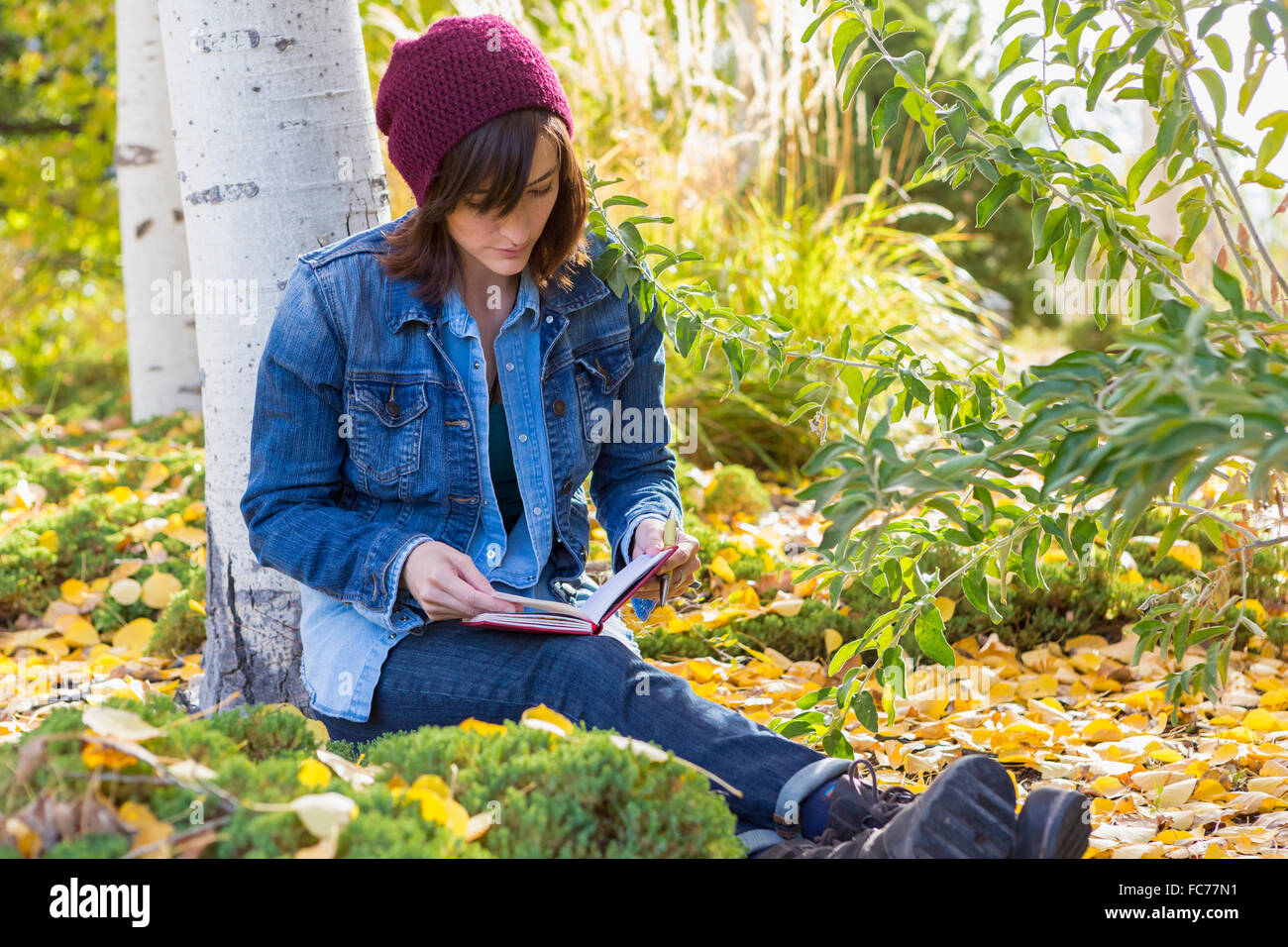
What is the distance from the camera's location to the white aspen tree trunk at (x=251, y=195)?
2025 mm

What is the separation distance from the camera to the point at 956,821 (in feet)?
4.01

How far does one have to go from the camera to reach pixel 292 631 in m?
2.14

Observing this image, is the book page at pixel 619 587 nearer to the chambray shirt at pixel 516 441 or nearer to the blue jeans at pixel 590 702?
the blue jeans at pixel 590 702

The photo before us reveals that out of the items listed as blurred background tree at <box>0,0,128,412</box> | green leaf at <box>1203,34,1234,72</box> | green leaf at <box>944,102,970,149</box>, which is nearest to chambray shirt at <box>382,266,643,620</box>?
green leaf at <box>944,102,970,149</box>

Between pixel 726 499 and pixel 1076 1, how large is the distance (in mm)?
2045

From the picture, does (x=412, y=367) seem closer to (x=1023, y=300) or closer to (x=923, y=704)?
(x=923, y=704)

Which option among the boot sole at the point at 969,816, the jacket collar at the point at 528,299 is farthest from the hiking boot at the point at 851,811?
the jacket collar at the point at 528,299

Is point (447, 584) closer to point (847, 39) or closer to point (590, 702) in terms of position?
point (590, 702)

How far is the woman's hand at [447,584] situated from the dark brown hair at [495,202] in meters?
0.42

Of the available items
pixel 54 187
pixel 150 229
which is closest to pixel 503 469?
pixel 150 229

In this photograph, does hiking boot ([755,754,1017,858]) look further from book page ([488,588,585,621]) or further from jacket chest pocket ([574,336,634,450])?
jacket chest pocket ([574,336,634,450])

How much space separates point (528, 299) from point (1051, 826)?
1123 millimetres

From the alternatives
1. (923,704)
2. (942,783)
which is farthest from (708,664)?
(942,783)

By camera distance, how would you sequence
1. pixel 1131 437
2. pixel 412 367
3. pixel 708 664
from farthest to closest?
pixel 708 664
pixel 412 367
pixel 1131 437
